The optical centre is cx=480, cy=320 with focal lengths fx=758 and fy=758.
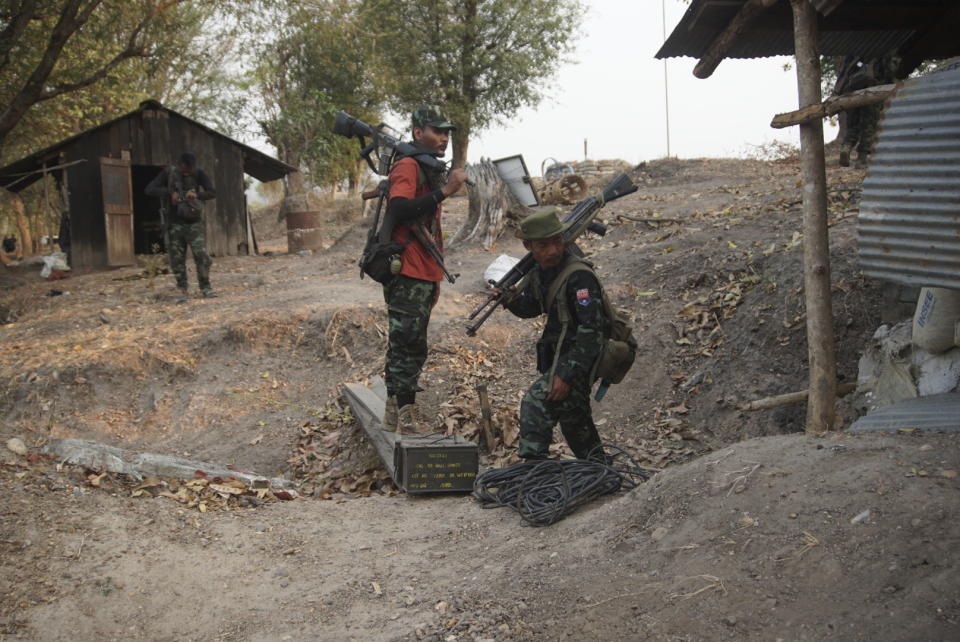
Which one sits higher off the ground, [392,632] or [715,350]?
[715,350]

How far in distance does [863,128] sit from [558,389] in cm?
918

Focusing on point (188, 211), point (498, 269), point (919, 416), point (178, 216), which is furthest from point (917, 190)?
point (178, 216)

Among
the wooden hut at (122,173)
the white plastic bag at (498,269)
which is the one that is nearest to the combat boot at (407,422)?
the white plastic bag at (498,269)

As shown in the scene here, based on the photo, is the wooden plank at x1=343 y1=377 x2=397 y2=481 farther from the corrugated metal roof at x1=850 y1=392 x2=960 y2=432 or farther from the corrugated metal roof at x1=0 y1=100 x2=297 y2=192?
the corrugated metal roof at x1=0 y1=100 x2=297 y2=192

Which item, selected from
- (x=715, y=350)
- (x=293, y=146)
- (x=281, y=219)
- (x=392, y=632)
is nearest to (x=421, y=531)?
(x=392, y=632)

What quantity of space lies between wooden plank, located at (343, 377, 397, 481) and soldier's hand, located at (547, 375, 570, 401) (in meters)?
1.28

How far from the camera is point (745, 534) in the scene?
125 inches

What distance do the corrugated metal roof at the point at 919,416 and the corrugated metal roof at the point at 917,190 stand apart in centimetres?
62

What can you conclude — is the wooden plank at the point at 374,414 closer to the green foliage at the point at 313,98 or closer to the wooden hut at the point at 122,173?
the wooden hut at the point at 122,173

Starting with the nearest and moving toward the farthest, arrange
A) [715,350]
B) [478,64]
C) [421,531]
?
[421,531]
[715,350]
[478,64]

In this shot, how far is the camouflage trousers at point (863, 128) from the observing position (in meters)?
11.4

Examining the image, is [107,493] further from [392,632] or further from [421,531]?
[392,632]

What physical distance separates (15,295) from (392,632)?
13458mm

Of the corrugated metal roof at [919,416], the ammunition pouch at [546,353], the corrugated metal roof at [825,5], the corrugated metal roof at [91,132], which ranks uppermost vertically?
the corrugated metal roof at [91,132]
